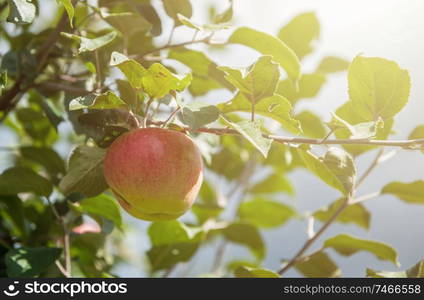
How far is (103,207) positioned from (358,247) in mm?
620

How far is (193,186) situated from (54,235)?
68cm

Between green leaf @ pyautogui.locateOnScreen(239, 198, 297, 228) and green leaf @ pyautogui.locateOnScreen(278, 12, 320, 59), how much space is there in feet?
1.85

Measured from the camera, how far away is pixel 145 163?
87cm

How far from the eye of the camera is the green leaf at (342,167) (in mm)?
889

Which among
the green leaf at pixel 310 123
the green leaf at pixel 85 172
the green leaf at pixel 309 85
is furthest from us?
the green leaf at pixel 310 123

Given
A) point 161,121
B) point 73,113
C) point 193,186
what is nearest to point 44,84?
point 73,113

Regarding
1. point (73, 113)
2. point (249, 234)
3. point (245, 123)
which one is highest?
point (245, 123)

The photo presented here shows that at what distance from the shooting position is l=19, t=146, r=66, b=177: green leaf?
4.70ft

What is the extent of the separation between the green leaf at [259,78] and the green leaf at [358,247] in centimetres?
55

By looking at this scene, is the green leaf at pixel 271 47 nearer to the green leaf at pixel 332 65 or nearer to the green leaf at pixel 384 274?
the green leaf at pixel 384 274

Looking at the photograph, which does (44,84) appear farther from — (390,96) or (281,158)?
(281,158)

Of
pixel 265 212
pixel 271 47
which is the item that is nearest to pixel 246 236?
pixel 265 212

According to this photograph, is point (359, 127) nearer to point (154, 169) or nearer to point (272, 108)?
point (272, 108)

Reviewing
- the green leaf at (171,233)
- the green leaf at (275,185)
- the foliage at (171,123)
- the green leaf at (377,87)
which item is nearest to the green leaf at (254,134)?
the foliage at (171,123)
